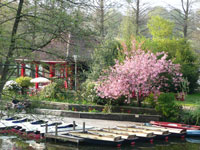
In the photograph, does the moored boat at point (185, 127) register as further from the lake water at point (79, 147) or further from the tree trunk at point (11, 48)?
the tree trunk at point (11, 48)

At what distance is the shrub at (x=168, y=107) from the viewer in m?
17.5

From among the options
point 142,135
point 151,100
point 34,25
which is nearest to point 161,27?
point 151,100

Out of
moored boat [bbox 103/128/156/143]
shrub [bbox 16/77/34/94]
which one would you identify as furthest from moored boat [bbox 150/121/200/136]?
shrub [bbox 16/77/34/94]

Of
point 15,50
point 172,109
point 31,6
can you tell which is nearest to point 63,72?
point 15,50

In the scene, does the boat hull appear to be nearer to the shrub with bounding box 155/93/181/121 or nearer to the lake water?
the lake water

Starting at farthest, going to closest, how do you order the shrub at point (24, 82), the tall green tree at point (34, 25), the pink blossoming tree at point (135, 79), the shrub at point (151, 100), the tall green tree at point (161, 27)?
1. the tall green tree at point (161, 27)
2. the shrub at point (24, 82)
3. the shrub at point (151, 100)
4. the pink blossoming tree at point (135, 79)
5. the tall green tree at point (34, 25)

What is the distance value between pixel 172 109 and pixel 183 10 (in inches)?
1014

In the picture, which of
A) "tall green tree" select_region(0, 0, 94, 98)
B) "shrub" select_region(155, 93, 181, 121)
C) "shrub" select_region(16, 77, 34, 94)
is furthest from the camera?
"shrub" select_region(16, 77, 34, 94)

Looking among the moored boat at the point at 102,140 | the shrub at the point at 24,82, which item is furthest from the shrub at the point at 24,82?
the moored boat at the point at 102,140

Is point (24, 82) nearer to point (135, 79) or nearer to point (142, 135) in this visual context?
point (135, 79)

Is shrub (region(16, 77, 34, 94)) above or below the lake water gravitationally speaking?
above

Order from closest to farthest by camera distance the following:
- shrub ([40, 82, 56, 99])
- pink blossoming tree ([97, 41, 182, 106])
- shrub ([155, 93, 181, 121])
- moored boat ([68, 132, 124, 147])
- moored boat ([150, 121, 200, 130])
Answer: moored boat ([68, 132, 124, 147]) < moored boat ([150, 121, 200, 130]) < shrub ([155, 93, 181, 121]) < pink blossoming tree ([97, 41, 182, 106]) < shrub ([40, 82, 56, 99])

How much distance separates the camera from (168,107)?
17469mm

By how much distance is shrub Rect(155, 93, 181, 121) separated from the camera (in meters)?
17.5
